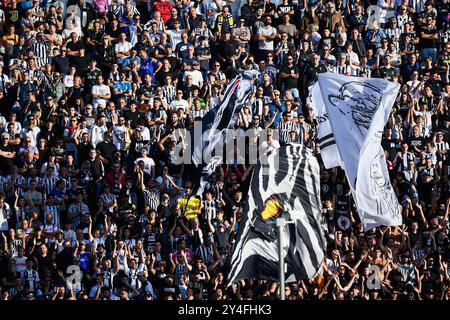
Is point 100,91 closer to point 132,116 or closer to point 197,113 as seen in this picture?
point 132,116

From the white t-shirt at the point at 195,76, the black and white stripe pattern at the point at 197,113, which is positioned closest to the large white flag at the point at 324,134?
the black and white stripe pattern at the point at 197,113

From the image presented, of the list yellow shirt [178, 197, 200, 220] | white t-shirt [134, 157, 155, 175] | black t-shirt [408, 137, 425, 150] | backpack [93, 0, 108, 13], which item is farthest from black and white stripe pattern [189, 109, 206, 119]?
backpack [93, 0, 108, 13]

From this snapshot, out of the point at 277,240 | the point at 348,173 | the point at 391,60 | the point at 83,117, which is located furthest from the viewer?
the point at 391,60

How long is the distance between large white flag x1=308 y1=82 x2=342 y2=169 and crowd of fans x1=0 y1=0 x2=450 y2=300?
1133mm

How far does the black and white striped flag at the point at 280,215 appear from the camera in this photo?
2445 cm

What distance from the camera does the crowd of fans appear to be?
1072 inches

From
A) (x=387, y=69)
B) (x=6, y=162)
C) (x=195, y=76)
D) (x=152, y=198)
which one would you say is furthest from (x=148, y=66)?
(x=387, y=69)

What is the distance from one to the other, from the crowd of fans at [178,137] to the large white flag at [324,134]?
3.72 feet

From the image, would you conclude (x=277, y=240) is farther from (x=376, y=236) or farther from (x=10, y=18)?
(x=10, y=18)

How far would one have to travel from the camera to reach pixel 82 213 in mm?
28234

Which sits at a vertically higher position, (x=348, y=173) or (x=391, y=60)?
(x=391, y=60)
